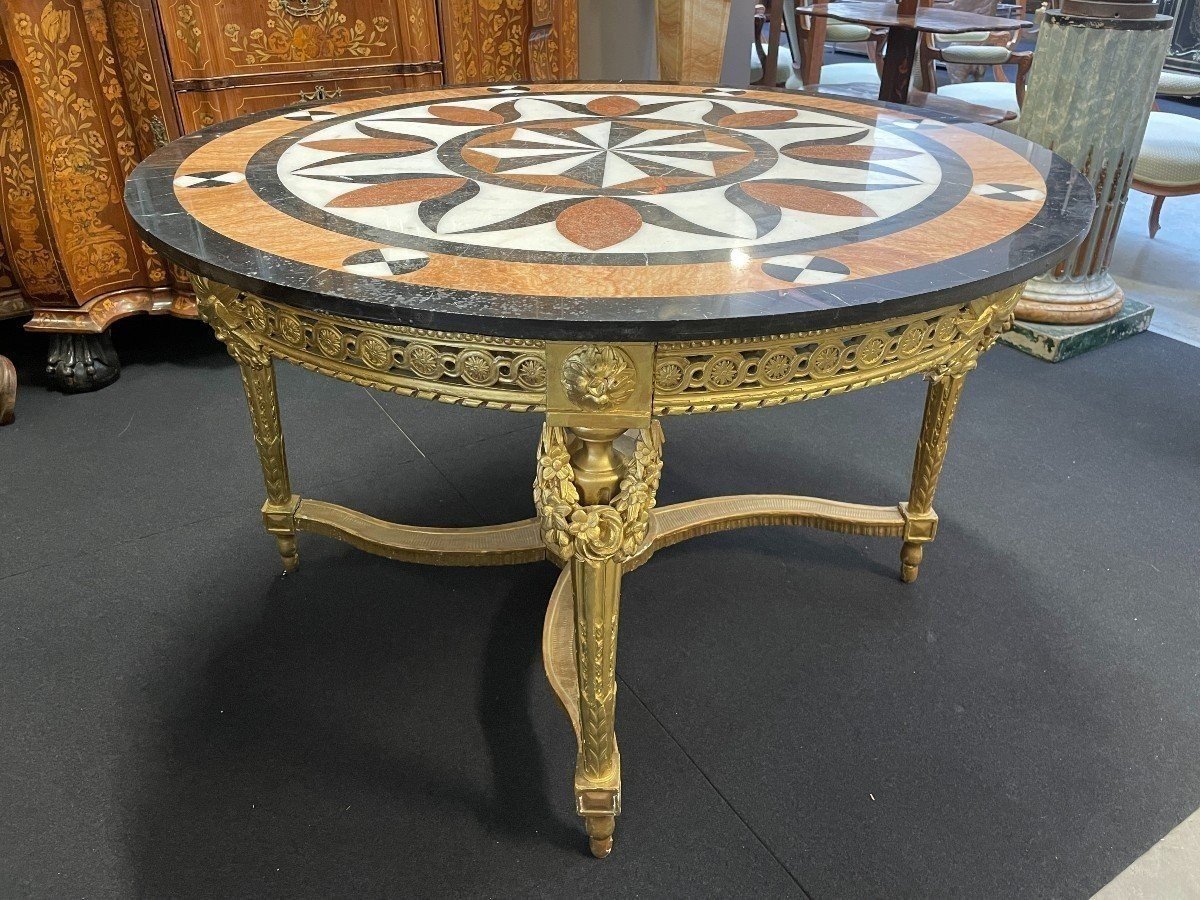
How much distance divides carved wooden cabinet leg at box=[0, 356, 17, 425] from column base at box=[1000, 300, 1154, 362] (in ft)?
10.8

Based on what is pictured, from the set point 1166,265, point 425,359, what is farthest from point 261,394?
point 1166,265

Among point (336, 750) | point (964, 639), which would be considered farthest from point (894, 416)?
point (336, 750)

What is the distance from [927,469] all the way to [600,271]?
1.07m

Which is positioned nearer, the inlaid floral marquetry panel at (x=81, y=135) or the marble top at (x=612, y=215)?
the marble top at (x=612, y=215)

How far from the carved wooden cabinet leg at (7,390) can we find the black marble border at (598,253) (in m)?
1.53

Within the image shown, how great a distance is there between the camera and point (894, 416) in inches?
110

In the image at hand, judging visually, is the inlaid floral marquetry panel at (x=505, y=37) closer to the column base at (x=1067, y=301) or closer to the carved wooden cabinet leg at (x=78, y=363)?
the carved wooden cabinet leg at (x=78, y=363)

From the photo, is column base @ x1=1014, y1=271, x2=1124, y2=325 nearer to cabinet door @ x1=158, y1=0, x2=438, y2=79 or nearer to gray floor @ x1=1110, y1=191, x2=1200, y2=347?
gray floor @ x1=1110, y1=191, x2=1200, y2=347

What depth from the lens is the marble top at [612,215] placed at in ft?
3.51

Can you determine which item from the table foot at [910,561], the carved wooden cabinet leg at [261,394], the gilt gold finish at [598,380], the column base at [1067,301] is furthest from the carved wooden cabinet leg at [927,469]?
the column base at [1067,301]

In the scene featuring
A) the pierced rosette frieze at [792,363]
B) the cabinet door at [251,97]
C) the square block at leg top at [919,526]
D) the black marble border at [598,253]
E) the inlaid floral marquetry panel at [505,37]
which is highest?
the inlaid floral marquetry panel at [505,37]

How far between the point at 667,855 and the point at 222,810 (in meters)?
0.74

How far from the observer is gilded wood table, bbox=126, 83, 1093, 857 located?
3.54 ft

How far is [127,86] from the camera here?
2725 millimetres
